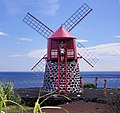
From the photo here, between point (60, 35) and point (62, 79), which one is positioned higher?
point (60, 35)

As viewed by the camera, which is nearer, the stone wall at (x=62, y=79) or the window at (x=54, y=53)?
the stone wall at (x=62, y=79)

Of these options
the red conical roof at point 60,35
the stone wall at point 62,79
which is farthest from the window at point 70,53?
the red conical roof at point 60,35

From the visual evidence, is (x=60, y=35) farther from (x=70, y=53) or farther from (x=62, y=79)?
(x=62, y=79)

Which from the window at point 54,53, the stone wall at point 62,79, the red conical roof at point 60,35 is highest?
the red conical roof at point 60,35

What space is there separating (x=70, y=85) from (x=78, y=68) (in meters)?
1.51

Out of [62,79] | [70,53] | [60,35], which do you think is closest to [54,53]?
[70,53]

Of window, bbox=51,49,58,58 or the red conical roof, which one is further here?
window, bbox=51,49,58,58

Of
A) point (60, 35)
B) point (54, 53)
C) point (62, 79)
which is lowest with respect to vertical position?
point (62, 79)

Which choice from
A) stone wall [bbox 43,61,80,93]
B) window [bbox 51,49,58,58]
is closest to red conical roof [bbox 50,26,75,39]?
window [bbox 51,49,58,58]

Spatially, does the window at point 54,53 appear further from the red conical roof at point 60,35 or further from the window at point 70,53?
the red conical roof at point 60,35

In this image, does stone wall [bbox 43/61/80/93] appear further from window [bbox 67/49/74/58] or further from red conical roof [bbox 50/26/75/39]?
red conical roof [bbox 50/26/75/39]

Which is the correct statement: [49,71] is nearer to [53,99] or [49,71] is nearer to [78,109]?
[53,99]

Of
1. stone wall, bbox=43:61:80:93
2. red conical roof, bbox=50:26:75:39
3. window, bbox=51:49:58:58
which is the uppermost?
red conical roof, bbox=50:26:75:39

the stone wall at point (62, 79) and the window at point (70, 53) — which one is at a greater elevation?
the window at point (70, 53)
